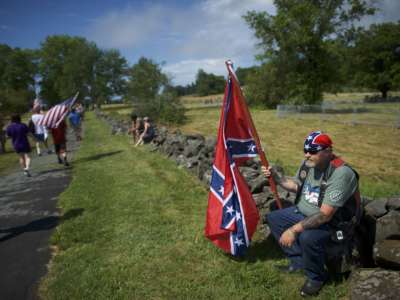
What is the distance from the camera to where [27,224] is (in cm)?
595

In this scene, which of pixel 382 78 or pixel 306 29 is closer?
pixel 306 29

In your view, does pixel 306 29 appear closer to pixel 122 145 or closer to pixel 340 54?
pixel 340 54

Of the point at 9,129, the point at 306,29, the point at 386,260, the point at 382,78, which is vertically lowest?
the point at 386,260

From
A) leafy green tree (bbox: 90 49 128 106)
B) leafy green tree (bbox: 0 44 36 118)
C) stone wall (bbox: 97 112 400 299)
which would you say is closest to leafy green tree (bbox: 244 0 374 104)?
stone wall (bbox: 97 112 400 299)

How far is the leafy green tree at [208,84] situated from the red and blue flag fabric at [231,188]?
111m

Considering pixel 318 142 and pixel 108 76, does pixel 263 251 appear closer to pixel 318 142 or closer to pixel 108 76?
pixel 318 142

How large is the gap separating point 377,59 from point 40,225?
55.3m

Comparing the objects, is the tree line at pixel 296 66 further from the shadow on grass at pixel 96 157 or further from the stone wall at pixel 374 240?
the shadow on grass at pixel 96 157

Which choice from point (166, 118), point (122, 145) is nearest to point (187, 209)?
→ point (122, 145)

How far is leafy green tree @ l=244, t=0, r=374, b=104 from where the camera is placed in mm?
28000

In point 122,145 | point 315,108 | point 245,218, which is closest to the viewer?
point 245,218

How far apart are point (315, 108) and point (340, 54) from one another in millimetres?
8082

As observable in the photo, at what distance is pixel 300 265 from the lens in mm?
3766

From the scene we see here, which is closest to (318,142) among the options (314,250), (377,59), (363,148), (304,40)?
(314,250)
